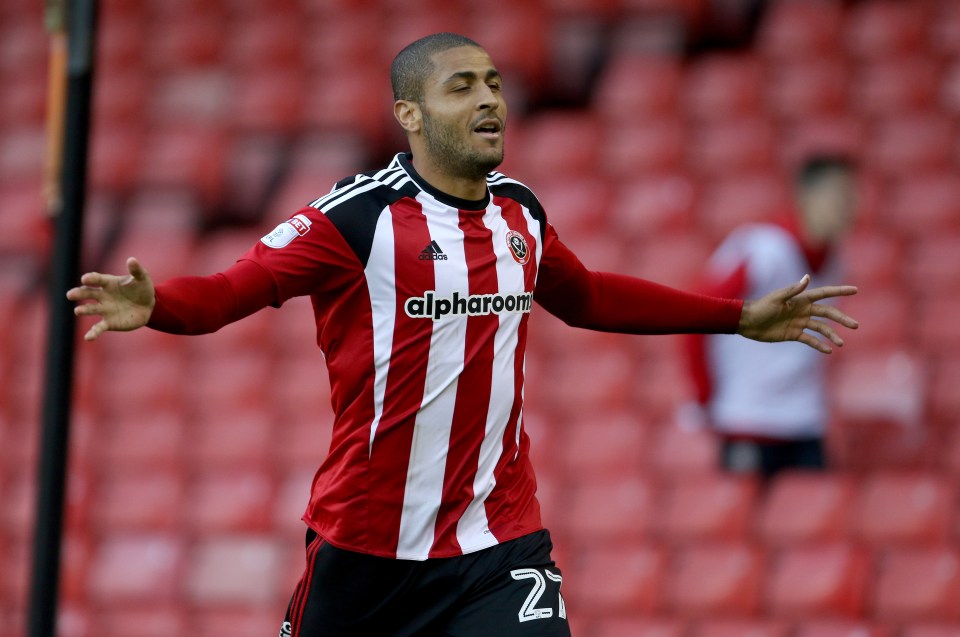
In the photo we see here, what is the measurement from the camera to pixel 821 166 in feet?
18.6

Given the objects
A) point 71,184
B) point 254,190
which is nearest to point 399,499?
point 71,184

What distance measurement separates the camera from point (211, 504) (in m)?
7.41

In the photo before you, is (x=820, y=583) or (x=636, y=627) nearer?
(x=820, y=583)

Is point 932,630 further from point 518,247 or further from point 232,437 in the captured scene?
point 232,437

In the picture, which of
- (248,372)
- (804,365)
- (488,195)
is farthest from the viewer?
(248,372)

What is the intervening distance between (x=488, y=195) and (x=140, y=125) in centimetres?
661

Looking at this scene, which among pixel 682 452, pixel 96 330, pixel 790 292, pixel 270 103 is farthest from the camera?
pixel 270 103

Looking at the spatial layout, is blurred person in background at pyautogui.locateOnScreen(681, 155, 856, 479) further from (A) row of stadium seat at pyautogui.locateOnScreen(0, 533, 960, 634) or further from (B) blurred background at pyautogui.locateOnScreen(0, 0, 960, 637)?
(A) row of stadium seat at pyautogui.locateOnScreen(0, 533, 960, 634)

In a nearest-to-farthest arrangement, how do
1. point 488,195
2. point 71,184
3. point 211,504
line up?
point 488,195, point 71,184, point 211,504

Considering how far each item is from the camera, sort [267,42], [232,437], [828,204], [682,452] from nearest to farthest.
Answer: [828,204] < [682,452] < [232,437] < [267,42]

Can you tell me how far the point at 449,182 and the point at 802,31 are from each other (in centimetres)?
550

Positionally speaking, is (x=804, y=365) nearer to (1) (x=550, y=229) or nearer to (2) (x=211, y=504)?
(1) (x=550, y=229)

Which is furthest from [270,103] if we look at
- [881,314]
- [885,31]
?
[881,314]

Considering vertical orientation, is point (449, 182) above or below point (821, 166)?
below
